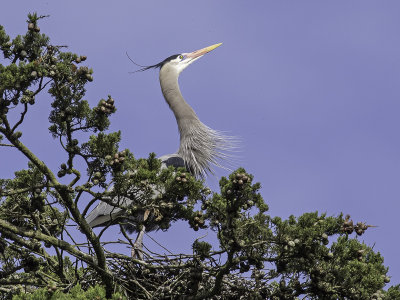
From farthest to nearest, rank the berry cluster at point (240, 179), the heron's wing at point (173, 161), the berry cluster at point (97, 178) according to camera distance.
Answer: the heron's wing at point (173, 161), the berry cluster at point (97, 178), the berry cluster at point (240, 179)

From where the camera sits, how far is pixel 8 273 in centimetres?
599

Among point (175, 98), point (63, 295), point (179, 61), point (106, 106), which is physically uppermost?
point (179, 61)

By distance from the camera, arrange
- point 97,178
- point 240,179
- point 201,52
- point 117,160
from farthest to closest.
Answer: point 201,52 → point 97,178 → point 117,160 → point 240,179

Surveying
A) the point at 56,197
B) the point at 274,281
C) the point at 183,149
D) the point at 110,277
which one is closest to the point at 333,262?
the point at 274,281

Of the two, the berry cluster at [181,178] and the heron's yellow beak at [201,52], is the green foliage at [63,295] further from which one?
the heron's yellow beak at [201,52]

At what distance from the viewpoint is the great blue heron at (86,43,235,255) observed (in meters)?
9.30

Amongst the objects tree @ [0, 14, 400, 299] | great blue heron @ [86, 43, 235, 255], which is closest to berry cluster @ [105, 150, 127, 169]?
tree @ [0, 14, 400, 299]

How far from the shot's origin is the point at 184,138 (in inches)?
396

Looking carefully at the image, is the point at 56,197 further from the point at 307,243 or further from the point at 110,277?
the point at 307,243

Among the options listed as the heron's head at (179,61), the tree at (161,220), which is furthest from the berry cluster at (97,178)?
the heron's head at (179,61)

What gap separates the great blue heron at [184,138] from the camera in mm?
9298

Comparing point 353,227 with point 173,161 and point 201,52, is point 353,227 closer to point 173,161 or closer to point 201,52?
point 173,161

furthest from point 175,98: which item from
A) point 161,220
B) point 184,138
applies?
point 161,220

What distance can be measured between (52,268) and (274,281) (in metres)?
1.98
